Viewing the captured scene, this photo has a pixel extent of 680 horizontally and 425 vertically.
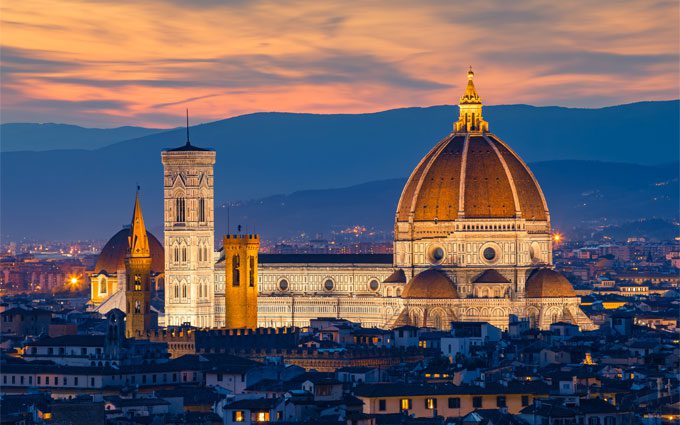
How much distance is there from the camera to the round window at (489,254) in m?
158

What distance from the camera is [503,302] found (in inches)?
6038

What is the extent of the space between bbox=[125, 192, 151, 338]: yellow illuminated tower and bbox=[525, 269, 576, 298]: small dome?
23.1 m

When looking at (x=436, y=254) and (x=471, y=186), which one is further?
(x=436, y=254)

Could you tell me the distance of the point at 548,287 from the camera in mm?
153750

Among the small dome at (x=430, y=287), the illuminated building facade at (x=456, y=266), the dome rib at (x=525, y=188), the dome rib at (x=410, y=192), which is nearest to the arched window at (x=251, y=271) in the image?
the illuminated building facade at (x=456, y=266)

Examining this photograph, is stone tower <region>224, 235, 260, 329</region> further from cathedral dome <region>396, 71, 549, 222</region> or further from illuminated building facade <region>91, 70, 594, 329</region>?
cathedral dome <region>396, 71, 549, 222</region>

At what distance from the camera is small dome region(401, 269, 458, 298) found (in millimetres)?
151375

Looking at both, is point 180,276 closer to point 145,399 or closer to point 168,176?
point 168,176

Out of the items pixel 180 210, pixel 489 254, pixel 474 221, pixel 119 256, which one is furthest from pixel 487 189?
pixel 119 256

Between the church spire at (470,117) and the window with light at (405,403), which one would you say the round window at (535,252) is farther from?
the window with light at (405,403)

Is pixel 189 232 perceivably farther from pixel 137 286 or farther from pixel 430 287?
pixel 137 286

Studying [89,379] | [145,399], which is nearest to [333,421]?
[145,399]

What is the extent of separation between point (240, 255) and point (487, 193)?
17.3m

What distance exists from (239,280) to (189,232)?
13.2 metres
